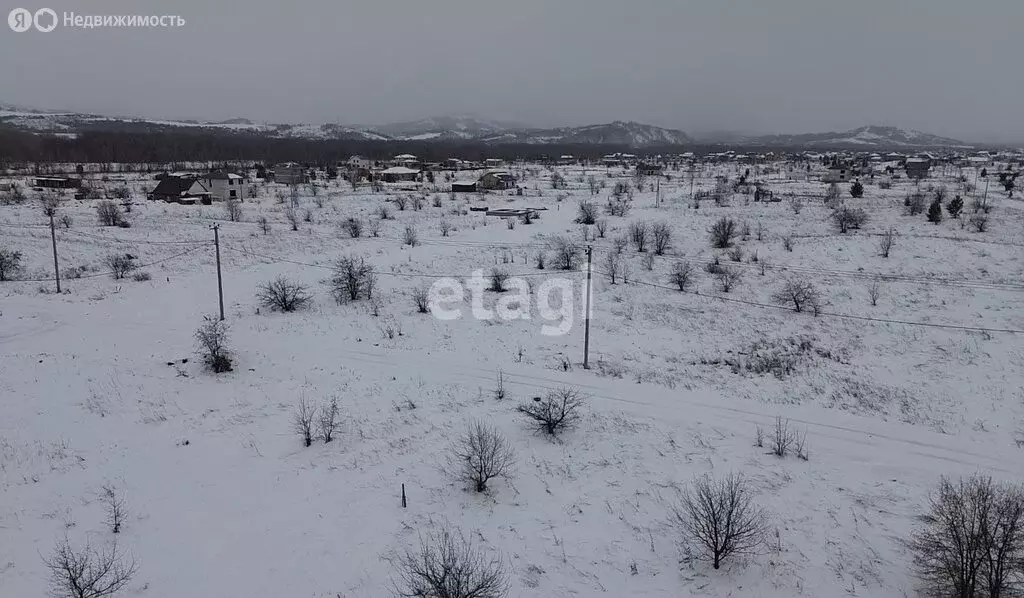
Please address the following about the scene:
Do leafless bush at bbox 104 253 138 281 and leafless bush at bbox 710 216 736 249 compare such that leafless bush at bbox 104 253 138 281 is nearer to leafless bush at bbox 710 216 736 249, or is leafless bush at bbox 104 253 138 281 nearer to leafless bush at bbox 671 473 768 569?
leafless bush at bbox 671 473 768 569

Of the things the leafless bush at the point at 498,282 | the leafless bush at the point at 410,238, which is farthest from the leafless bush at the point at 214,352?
the leafless bush at the point at 410,238

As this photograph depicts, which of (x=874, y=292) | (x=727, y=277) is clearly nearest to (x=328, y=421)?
(x=727, y=277)

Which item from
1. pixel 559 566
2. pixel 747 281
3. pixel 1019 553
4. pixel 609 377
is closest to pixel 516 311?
pixel 609 377

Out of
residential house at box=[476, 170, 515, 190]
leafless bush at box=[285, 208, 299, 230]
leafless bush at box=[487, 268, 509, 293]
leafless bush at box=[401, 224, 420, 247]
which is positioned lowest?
leafless bush at box=[487, 268, 509, 293]

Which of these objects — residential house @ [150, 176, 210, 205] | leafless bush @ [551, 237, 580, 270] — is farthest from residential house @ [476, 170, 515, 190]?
leafless bush @ [551, 237, 580, 270]

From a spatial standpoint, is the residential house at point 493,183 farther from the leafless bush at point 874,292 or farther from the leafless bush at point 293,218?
the leafless bush at point 874,292
